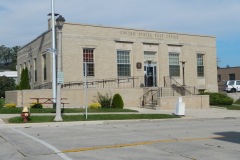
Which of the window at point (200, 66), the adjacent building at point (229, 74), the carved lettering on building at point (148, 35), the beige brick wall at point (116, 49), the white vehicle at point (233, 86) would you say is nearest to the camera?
the beige brick wall at point (116, 49)

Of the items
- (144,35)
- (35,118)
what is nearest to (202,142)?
(35,118)

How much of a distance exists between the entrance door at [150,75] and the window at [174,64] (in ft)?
6.38

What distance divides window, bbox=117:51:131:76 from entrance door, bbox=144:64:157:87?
206 centimetres

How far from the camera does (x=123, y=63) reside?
113ft

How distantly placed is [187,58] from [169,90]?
642 cm

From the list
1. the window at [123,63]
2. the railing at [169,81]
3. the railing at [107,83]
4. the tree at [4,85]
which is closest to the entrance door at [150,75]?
the railing at [107,83]

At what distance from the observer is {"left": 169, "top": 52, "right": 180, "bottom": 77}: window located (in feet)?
124

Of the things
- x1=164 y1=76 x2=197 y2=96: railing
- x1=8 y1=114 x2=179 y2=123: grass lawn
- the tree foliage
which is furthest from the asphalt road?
the tree foliage

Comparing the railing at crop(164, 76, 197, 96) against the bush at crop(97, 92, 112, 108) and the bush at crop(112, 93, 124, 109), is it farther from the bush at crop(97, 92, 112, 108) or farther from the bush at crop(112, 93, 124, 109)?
the bush at crop(112, 93, 124, 109)

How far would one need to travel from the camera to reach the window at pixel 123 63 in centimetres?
3434

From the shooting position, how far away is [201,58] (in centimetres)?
4022

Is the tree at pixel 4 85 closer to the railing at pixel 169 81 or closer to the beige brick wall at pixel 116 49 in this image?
the beige brick wall at pixel 116 49

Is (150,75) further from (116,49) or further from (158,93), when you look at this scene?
(116,49)

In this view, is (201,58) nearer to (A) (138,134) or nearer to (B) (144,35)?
(B) (144,35)
